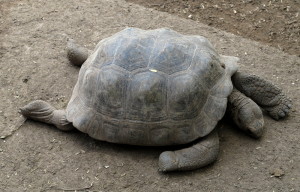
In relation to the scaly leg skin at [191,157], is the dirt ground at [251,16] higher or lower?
lower

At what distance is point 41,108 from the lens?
425 cm

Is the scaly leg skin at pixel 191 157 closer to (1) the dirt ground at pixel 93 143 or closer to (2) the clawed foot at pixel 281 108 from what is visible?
(1) the dirt ground at pixel 93 143

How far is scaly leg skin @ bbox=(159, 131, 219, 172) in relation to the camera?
379 cm

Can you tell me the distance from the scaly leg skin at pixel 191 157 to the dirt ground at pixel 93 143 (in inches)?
3.1

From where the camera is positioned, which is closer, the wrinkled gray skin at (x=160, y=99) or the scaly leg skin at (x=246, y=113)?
the wrinkled gray skin at (x=160, y=99)

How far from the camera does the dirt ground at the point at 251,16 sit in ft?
19.6

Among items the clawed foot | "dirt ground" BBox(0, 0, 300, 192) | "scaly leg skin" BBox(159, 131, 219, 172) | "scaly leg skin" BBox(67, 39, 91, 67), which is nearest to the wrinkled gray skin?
"scaly leg skin" BBox(159, 131, 219, 172)

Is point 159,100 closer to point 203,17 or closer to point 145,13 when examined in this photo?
point 145,13

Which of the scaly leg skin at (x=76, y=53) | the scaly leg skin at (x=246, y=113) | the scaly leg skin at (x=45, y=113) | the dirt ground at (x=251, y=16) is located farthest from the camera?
the dirt ground at (x=251, y=16)

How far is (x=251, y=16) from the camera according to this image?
6.39m

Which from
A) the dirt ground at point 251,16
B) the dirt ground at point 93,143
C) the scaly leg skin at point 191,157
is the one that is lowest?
the dirt ground at point 251,16

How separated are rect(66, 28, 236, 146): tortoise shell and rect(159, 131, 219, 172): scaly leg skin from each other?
90mm

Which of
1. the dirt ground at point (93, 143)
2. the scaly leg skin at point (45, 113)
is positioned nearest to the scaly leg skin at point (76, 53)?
the dirt ground at point (93, 143)

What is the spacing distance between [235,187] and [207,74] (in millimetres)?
1005
